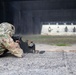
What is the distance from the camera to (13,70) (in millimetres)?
6977

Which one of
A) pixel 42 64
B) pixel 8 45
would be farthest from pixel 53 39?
pixel 42 64

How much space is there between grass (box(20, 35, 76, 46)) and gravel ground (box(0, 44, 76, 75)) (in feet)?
6.17

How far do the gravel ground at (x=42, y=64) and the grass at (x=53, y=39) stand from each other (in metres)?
1.88

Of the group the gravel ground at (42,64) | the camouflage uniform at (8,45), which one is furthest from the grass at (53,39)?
the camouflage uniform at (8,45)

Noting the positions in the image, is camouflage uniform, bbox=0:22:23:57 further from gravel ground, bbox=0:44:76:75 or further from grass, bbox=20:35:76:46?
grass, bbox=20:35:76:46

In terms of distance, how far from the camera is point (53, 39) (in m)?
12.0

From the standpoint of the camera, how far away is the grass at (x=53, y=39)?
11399 millimetres

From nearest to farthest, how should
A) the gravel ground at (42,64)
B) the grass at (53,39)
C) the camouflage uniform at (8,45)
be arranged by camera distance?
the gravel ground at (42,64)
the camouflage uniform at (8,45)
the grass at (53,39)

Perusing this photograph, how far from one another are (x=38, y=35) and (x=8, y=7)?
1.58 meters

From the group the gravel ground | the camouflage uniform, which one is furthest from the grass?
the camouflage uniform

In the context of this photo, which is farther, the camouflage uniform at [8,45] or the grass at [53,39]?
the grass at [53,39]

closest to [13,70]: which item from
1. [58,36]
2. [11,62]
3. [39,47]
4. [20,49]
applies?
[11,62]

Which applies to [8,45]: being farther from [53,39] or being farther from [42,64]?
[53,39]

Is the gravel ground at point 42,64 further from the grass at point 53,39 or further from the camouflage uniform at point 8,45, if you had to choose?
the grass at point 53,39
